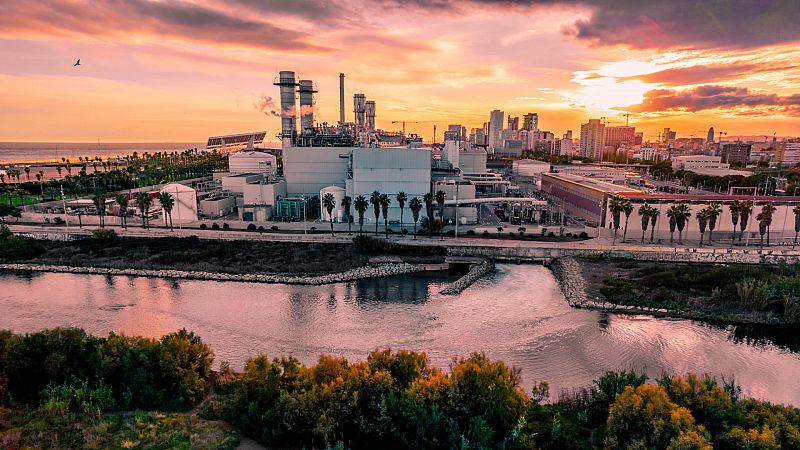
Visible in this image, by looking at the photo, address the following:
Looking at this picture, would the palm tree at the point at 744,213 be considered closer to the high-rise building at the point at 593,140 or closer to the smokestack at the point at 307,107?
the smokestack at the point at 307,107

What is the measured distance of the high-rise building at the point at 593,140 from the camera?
472 ft

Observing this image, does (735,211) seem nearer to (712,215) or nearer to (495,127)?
(712,215)

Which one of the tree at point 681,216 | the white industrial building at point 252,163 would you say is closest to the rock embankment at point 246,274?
the tree at point 681,216

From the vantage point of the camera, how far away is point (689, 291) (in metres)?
25.6

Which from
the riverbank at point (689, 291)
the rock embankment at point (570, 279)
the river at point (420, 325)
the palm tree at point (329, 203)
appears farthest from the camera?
the palm tree at point (329, 203)

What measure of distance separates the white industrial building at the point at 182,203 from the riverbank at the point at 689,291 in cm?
3563

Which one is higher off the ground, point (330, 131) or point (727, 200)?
point (330, 131)

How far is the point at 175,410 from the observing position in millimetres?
13547

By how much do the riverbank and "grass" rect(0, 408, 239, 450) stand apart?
19963 millimetres

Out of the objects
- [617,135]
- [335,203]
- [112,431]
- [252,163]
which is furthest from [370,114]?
[617,135]

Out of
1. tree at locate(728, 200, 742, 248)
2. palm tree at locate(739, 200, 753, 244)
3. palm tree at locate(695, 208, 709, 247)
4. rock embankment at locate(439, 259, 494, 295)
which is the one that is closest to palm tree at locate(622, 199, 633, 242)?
palm tree at locate(695, 208, 709, 247)

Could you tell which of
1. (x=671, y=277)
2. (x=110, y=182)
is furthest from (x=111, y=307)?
(x=110, y=182)

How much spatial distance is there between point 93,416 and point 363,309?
13.7 m

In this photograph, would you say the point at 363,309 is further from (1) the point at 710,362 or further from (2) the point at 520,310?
(1) the point at 710,362
